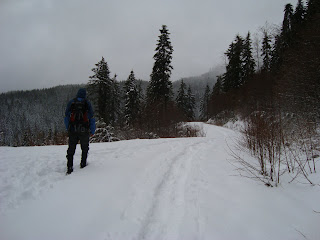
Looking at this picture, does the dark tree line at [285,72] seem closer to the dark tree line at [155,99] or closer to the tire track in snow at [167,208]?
the tire track in snow at [167,208]

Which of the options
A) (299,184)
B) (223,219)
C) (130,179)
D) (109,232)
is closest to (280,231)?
(223,219)

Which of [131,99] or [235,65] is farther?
[235,65]

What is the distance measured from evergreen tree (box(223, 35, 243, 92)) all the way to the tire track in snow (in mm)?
30296

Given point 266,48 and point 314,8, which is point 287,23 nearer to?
point 266,48

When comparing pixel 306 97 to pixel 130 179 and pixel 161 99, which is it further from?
pixel 161 99

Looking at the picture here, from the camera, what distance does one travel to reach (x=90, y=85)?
67.9ft

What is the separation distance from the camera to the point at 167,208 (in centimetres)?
238

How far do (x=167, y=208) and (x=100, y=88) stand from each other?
69.8ft

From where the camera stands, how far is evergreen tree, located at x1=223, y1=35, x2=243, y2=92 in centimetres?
2864

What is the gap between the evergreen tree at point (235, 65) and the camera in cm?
2864

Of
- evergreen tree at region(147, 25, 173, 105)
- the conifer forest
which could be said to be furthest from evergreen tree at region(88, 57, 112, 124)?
evergreen tree at region(147, 25, 173, 105)

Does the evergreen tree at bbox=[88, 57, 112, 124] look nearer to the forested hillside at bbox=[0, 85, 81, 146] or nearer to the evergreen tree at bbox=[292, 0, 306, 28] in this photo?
the evergreen tree at bbox=[292, 0, 306, 28]

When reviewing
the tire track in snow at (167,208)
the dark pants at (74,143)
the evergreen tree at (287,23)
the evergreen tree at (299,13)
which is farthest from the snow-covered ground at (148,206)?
the evergreen tree at (299,13)

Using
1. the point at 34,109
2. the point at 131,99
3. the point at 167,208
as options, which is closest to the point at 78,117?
the point at 167,208
